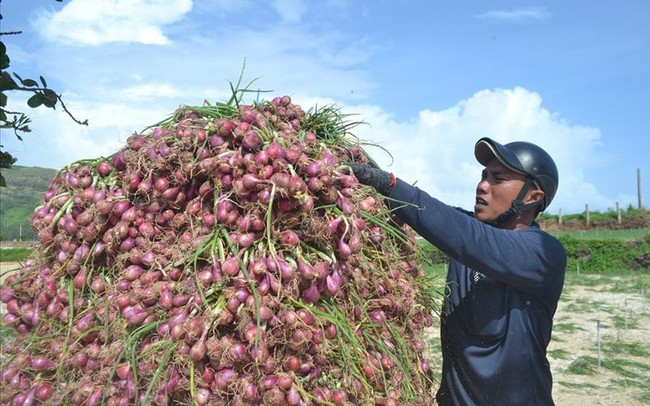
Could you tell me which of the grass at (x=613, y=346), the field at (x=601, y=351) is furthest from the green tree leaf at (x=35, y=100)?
the grass at (x=613, y=346)

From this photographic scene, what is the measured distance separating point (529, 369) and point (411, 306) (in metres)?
0.84

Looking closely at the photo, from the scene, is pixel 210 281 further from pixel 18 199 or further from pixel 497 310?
pixel 18 199

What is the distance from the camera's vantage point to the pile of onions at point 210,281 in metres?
1.51

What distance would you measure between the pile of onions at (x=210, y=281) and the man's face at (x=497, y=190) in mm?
968

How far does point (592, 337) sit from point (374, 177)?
31.4ft

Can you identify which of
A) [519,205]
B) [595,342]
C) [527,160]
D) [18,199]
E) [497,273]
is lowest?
[595,342]

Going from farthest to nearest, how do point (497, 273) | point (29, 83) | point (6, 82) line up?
point (497, 273), point (29, 83), point (6, 82)

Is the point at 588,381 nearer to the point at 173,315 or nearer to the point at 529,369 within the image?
the point at 529,369

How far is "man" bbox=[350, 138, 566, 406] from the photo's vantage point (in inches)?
90.6

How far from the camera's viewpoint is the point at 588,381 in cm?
752

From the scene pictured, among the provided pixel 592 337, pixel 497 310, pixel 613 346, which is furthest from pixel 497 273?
pixel 592 337

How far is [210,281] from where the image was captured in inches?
61.4

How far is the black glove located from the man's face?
31.3 inches

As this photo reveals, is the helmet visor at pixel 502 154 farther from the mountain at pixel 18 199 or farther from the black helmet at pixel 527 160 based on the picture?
the mountain at pixel 18 199
